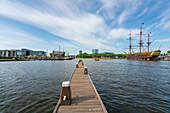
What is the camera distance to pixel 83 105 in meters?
6.73

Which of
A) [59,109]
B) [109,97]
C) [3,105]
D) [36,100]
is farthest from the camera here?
[109,97]

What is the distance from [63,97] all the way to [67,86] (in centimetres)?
88

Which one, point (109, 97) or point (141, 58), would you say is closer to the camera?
point (109, 97)

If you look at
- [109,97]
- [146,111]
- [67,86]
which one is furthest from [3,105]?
[146,111]

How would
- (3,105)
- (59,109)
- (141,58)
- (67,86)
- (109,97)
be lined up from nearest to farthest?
(59,109), (67,86), (3,105), (109,97), (141,58)

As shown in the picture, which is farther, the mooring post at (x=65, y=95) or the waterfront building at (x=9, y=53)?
the waterfront building at (x=9, y=53)

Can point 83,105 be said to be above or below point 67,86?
below

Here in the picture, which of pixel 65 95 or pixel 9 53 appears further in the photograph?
pixel 9 53

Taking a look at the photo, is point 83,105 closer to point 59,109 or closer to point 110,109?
point 59,109

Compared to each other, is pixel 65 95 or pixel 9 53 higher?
pixel 9 53

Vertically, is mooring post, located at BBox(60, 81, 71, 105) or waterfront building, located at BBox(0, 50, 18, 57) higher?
waterfront building, located at BBox(0, 50, 18, 57)

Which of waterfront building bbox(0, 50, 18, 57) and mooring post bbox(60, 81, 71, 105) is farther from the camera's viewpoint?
waterfront building bbox(0, 50, 18, 57)

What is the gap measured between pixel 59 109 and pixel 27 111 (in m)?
4.09

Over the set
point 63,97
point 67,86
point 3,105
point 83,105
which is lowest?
point 3,105
